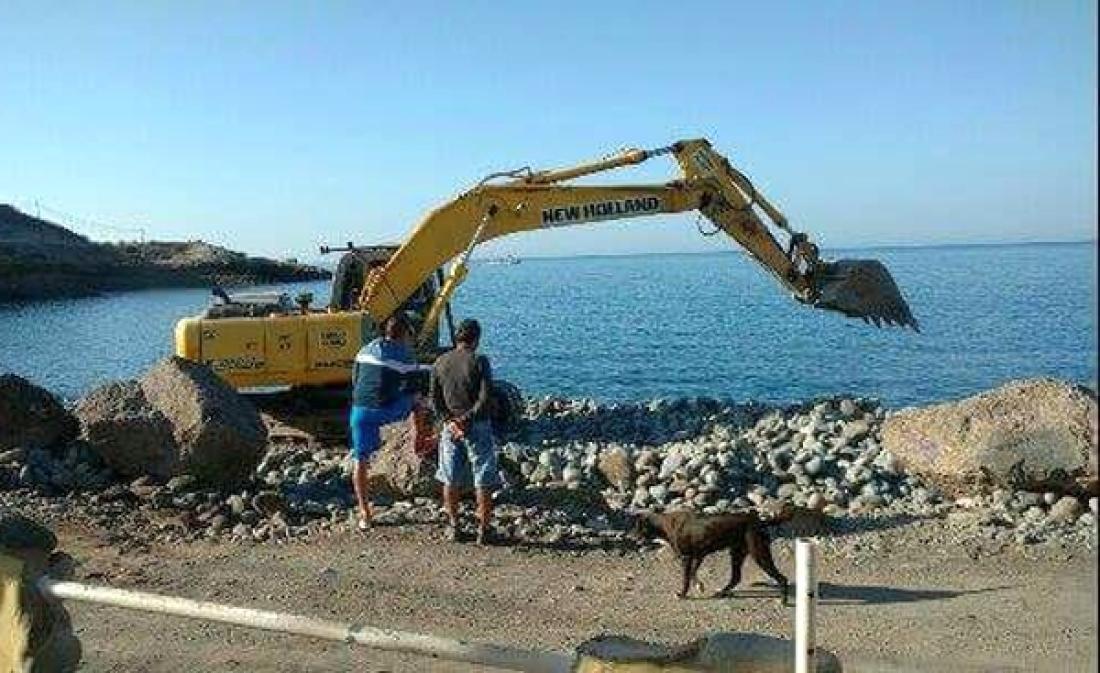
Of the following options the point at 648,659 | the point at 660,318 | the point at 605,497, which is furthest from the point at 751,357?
the point at 648,659

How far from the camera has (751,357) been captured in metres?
37.6

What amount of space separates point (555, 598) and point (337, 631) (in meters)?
4.43

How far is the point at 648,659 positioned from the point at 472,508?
7305 millimetres

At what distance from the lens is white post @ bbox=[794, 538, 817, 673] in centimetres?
314

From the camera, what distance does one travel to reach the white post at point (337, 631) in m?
3.74

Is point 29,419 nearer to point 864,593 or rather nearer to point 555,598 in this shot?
point 555,598

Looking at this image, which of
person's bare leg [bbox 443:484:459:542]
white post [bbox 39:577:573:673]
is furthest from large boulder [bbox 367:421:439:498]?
white post [bbox 39:577:573:673]

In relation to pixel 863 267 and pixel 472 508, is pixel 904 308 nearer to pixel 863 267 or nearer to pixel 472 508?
pixel 863 267

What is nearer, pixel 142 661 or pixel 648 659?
pixel 648 659

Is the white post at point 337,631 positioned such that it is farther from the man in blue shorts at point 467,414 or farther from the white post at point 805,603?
the man in blue shorts at point 467,414

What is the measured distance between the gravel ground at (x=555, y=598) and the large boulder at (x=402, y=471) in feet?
4.78

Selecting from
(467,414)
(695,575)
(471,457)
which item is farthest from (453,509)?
(695,575)

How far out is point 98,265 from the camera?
9831cm

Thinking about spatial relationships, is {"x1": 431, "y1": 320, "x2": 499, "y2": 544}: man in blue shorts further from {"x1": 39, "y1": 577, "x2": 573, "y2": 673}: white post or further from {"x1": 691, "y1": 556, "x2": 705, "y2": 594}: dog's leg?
{"x1": 39, "y1": 577, "x2": 573, "y2": 673}: white post
